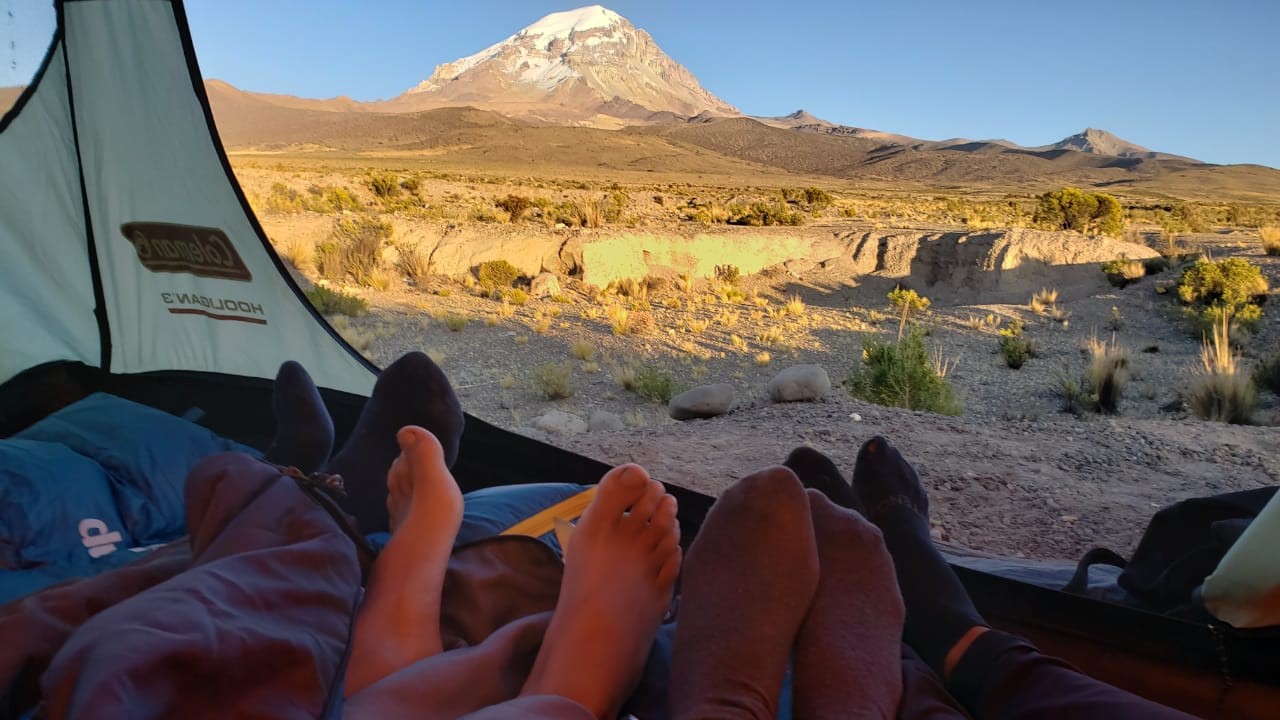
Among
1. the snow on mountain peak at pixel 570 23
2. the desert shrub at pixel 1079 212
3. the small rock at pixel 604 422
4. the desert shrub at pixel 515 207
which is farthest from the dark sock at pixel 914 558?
the snow on mountain peak at pixel 570 23

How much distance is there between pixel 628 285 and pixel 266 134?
30.6 m

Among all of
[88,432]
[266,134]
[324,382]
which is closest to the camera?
[88,432]

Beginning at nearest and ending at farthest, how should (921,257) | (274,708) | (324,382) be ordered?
(274,708), (324,382), (921,257)

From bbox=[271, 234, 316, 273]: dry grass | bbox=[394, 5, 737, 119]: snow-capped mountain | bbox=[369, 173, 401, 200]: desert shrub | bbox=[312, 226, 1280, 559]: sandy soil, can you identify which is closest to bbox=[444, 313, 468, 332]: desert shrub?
bbox=[312, 226, 1280, 559]: sandy soil

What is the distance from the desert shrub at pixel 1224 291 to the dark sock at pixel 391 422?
6.98 meters

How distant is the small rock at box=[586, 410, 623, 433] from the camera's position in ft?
14.7

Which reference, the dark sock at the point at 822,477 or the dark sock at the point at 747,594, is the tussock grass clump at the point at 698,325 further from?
the dark sock at the point at 747,594

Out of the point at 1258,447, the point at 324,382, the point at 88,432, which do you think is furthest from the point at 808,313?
the point at 88,432

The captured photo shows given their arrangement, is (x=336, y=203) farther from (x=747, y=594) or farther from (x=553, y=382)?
(x=747, y=594)

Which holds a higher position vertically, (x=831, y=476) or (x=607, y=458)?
(x=831, y=476)

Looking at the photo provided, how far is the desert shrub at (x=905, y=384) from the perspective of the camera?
461 centimetres

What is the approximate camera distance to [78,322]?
82.0 inches

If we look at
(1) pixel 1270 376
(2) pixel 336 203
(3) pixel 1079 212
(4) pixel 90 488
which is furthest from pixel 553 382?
(3) pixel 1079 212

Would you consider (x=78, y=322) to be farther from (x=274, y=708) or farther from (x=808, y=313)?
(x=808, y=313)
